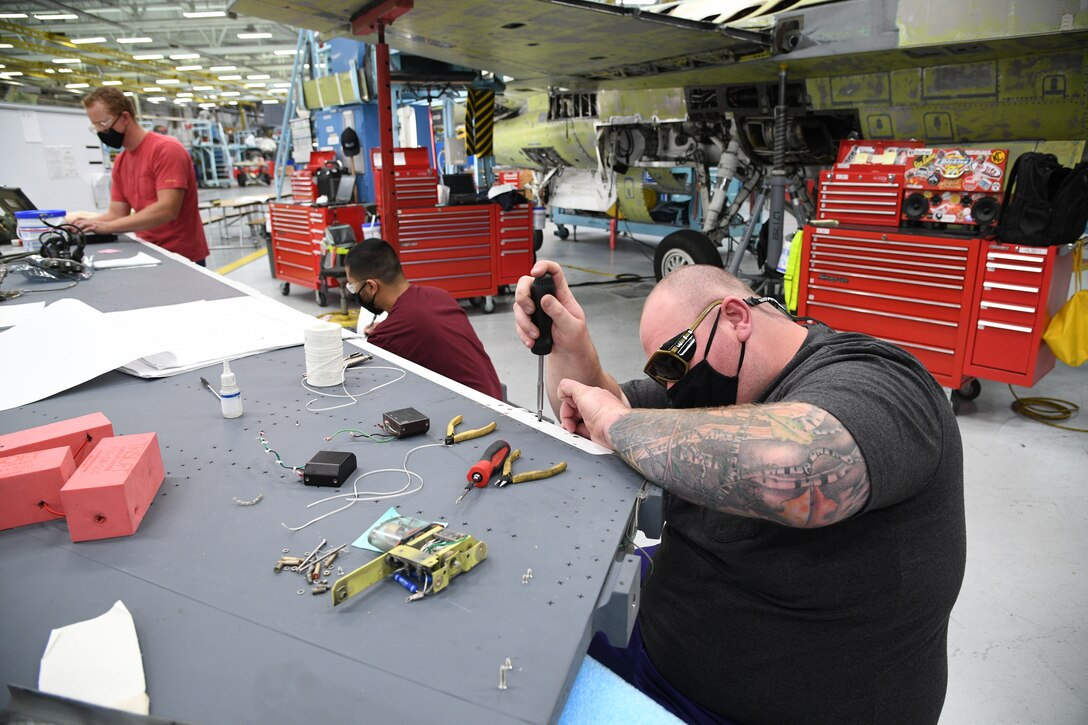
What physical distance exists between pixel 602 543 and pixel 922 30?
145 inches

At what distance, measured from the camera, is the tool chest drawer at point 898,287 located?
11.6ft

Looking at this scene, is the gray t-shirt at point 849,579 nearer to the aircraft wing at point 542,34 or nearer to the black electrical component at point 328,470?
the black electrical component at point 328,470

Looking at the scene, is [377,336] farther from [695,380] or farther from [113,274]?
[113,274]

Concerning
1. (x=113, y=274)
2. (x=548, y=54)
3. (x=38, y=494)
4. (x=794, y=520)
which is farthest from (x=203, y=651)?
(x=548, y=54)

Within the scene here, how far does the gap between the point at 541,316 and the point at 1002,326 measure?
315cm

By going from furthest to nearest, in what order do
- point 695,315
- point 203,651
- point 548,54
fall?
point 548,54
point 695,315
point 203,651

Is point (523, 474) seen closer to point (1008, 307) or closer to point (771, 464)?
point (771, 464)

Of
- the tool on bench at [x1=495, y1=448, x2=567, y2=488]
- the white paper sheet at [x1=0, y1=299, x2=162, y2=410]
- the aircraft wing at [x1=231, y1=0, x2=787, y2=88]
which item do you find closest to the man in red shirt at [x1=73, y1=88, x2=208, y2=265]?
the aircraft wing at [x1=231, y1=0, x2=787, y2=88]

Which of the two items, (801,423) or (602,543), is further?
(602,543)


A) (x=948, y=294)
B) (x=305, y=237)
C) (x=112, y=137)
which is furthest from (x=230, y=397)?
(x=305, y=237)

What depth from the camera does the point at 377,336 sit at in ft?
7.20

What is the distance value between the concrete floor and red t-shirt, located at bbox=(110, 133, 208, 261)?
2015mm

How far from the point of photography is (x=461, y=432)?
1317 millimetres

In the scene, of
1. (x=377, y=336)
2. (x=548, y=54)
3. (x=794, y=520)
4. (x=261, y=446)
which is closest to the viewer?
(x=794, y=520)
